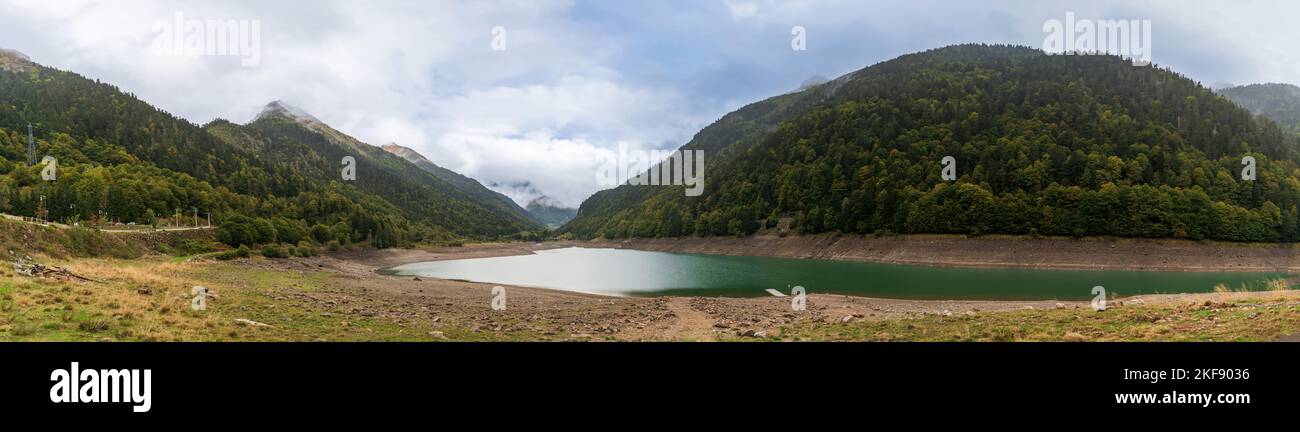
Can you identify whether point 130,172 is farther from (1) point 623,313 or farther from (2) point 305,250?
(1) point 623,313

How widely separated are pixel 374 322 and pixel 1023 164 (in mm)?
99437

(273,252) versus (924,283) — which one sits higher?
(273,252)

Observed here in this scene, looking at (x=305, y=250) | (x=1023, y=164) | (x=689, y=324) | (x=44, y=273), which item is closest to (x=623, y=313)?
(x=689, y=324)

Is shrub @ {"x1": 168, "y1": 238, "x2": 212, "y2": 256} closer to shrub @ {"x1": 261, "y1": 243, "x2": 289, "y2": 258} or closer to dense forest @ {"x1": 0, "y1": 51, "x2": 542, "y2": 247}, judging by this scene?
shrub @ {"x1": 261, "y1": 243, "x2": 289, "y2": 258}

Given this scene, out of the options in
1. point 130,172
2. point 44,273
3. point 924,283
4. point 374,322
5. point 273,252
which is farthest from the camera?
point 130,172

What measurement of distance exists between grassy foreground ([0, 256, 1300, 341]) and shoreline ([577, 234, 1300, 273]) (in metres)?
54.1

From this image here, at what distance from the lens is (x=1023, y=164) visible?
8700cm

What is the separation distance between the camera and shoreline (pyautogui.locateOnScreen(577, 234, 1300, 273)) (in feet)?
192

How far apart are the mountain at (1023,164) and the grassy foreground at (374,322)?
2573 inches

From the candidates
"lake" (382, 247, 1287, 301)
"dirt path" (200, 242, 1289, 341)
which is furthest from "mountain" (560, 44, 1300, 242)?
"dirt path" (200, 242, 1289, 341)
